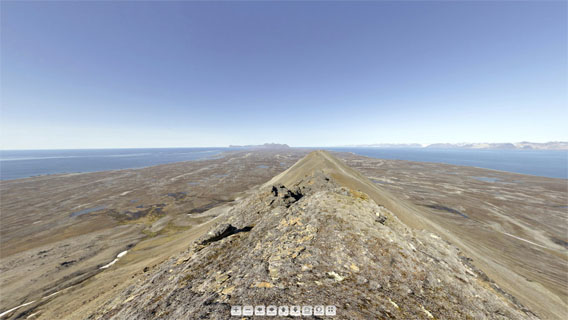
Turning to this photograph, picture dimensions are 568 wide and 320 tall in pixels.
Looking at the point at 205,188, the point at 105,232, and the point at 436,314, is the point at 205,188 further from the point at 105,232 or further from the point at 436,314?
the point at 436,314

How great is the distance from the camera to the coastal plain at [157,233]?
15.3 metres

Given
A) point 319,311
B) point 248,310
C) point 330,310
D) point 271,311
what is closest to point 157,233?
point 248,310

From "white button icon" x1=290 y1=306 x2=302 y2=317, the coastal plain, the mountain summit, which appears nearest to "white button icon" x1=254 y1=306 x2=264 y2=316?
the mountain summit

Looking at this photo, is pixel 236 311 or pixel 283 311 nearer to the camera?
pixel 283 311

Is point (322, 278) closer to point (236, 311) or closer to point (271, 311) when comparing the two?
point (271, 311)

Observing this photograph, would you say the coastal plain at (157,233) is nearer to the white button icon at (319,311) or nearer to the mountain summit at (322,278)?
the mountain summit at (322,278)

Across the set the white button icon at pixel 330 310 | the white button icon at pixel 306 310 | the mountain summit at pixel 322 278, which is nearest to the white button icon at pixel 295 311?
the white button icon at pixel 306 310

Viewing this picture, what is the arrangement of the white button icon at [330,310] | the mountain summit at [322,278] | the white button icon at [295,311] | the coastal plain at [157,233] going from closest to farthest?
the white button icon at [295,311]
the white button icon at [330,310]
the mountain summit at [322,278]
the coastal plain at [157,233]

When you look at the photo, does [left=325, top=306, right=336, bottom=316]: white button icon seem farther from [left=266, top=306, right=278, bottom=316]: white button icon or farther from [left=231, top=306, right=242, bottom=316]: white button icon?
[left=231, top=306, right=242, bottom=316]: white button icon

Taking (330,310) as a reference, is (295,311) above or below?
above

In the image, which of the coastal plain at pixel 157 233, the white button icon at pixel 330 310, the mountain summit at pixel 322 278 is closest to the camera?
the white button icon at pixel 330 310

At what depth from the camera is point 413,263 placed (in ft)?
25.1

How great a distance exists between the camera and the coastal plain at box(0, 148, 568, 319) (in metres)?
15.3

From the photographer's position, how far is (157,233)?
3017cm
